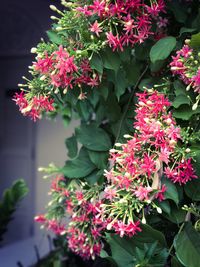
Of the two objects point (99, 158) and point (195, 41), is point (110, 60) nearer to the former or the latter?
point (195, 41)

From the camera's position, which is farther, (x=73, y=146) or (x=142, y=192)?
(x=73, y=146)

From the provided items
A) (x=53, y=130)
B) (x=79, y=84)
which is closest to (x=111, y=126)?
(x=79, y=84)

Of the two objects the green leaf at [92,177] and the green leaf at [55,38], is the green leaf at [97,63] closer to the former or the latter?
the green leaf at [55,38]

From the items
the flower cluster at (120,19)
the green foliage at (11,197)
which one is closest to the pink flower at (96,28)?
the flower cluster at (120,19)

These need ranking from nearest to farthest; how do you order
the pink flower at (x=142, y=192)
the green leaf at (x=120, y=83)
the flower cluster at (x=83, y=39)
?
the pink flower at (x=142, y=192)
the flower cluster at (x=83, y=39)
the green leaf at (x=120, y=83)

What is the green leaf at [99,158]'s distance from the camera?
1324 mm

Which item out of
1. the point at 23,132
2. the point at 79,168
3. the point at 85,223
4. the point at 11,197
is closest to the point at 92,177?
the point at 79,168

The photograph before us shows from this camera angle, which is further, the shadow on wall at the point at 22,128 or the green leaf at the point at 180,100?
the shadow on wall at the point at 22,128

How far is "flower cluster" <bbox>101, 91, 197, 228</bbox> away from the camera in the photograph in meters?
0.92

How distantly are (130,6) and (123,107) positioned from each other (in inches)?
17.1

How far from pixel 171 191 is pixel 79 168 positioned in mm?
458

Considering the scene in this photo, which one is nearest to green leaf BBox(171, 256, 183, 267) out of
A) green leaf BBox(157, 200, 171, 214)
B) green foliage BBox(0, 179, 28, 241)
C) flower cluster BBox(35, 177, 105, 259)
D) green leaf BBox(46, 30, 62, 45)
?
green leaf BBox(157, 200, 171, 214)

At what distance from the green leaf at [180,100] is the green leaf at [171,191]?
0.19 metres

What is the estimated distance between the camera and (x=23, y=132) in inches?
144
